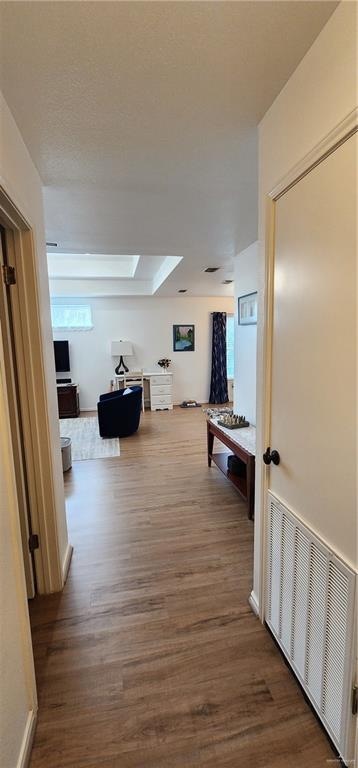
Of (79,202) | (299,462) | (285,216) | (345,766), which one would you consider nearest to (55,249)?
(79,202)

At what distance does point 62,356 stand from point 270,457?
225 inches

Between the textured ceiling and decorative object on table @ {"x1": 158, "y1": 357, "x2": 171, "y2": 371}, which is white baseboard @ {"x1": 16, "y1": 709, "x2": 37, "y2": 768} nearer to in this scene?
the textured ceiling

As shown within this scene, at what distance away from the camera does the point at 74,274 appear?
553 centimetres

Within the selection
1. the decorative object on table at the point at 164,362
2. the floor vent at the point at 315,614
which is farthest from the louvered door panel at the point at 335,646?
the decorative object on table at the point at 164,362

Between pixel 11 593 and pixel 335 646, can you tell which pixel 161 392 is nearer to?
pixel 11 593

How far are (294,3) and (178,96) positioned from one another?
0.48 meters

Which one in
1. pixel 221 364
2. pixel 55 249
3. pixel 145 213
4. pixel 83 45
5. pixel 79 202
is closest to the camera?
pixel 83 45

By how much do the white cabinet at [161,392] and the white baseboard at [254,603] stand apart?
4999 millimetres

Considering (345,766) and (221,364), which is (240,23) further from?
(221,364)

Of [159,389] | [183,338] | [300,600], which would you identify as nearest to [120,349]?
[159,389]

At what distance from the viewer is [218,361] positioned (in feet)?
23.3

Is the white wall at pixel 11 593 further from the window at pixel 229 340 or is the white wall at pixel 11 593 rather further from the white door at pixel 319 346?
the window at pixel 229 340

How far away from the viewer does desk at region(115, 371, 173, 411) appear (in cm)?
654

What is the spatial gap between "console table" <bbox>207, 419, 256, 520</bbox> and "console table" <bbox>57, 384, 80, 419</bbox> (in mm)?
A: 3409
